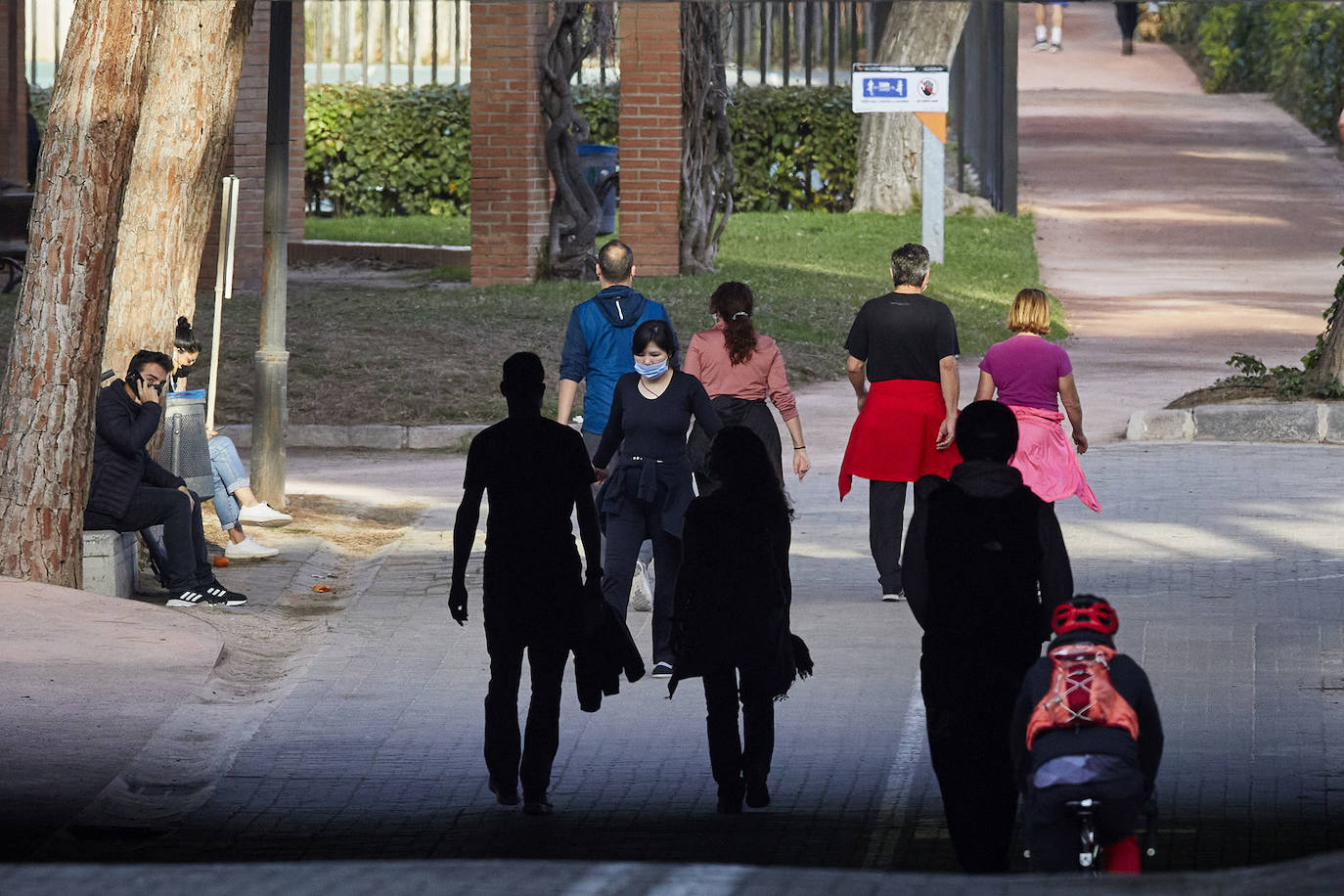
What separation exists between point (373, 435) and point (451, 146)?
58.9 ft

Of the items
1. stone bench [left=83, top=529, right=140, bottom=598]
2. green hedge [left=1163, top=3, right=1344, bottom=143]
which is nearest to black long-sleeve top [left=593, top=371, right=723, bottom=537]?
stone bench [left=83, top=529, right=140, bottom=598]

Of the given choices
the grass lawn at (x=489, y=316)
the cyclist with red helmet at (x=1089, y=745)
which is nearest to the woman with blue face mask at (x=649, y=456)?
the cyclist with red helmet at (x=1089, y=745)

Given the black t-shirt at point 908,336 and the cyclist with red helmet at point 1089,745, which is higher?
the black t-shirt at point 908,336

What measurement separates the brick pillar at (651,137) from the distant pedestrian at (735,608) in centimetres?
1702

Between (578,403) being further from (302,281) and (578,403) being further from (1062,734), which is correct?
(1062,734)

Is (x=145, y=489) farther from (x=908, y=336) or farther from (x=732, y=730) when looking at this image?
(x=732, y=730)

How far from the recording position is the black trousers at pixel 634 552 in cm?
870

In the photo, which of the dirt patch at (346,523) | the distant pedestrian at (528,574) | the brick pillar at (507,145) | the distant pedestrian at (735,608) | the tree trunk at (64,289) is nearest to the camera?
the distant pedestrian at (735,608)

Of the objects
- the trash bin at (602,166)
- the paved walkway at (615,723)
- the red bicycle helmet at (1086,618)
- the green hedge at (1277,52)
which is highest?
the green hedge at (1277,52)

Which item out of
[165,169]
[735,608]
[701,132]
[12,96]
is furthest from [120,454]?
[12,96]

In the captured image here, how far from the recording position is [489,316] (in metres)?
20.2

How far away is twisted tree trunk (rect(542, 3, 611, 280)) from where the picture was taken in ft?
77.2

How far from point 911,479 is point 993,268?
1682 cm

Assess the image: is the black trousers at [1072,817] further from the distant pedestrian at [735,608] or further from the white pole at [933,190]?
the white pole at [933,190]
